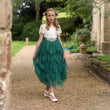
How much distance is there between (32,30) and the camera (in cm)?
2652

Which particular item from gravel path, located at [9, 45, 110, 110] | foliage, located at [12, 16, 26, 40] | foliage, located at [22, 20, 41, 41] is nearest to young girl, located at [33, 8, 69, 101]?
gravel path, located at [9, 45, 110, 110]

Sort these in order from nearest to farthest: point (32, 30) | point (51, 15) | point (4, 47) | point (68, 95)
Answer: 1. point (4, 47)
2. point (51, 15)
3. point (68, 95)
4. point (32, 30)

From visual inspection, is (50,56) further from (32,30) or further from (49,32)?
(32,30)

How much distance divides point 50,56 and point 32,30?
22.7m

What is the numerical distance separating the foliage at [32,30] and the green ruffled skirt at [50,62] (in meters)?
22.0

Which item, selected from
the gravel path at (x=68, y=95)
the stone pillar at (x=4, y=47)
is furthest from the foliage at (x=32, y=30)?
the stone pillar at (x=4, y=47)

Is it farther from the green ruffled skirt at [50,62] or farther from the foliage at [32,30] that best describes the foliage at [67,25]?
the green ruffled skirt at [50,62]

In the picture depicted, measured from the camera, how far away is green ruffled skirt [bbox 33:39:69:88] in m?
4.09

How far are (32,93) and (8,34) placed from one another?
281 centimetres

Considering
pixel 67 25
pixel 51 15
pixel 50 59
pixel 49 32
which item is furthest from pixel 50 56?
pixel 67 25

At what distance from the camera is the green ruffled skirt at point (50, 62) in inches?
161

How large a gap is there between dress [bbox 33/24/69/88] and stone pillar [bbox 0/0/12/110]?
80.2 inches

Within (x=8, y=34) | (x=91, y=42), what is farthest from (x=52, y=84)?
(x=91, y=42)

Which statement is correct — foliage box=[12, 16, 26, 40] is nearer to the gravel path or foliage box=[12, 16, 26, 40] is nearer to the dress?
the gravel path
